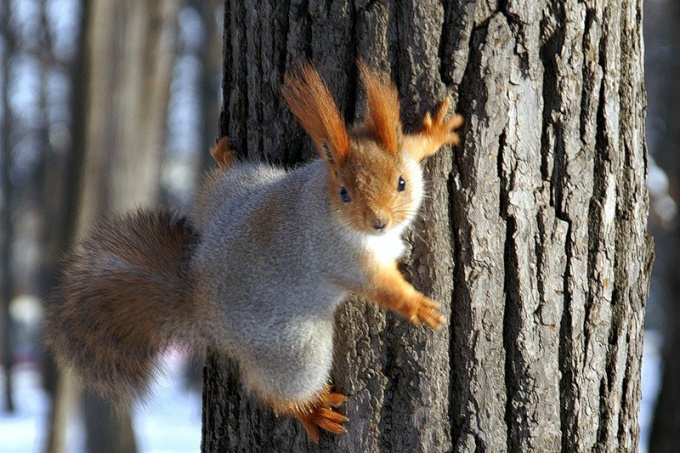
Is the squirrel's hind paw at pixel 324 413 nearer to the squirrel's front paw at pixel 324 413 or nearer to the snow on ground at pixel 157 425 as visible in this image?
the squirrel's front paw at pixel 324 413

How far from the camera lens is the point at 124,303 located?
173cm

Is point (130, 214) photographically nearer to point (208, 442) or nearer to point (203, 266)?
point (203, 266)

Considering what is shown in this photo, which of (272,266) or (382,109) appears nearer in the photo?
(382,109)

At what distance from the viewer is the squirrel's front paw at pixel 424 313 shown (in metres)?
1.42

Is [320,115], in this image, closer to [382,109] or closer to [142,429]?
[382,109]

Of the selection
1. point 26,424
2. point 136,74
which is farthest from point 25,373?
point 136,74

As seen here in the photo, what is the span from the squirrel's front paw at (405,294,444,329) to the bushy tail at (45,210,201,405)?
1.54 ft

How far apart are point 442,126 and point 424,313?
0.33 meters

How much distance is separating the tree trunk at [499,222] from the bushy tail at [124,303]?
1.23 feet

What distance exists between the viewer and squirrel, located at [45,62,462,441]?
140 centimetres

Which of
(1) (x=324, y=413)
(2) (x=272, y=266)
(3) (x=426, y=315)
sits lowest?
(1) (x=324, y=413)

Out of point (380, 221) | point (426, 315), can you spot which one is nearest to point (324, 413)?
point (426, 315)

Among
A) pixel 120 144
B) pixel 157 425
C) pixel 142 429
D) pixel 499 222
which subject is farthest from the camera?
pixel 157 425

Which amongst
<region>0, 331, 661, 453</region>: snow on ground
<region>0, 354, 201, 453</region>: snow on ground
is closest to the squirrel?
<region>0, 331, 661, 453</region>: snow on ground
